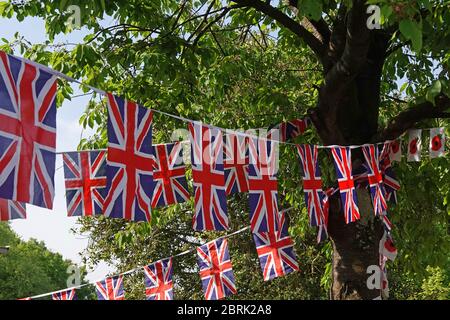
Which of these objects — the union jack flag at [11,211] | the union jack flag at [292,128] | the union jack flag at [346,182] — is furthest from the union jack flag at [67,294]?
the union jack flag at [346,182]

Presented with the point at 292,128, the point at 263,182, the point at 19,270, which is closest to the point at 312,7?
the point at 263,182

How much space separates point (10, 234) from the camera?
56906mm

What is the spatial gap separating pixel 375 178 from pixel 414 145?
3.44 ft

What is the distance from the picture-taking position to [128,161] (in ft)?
20.0

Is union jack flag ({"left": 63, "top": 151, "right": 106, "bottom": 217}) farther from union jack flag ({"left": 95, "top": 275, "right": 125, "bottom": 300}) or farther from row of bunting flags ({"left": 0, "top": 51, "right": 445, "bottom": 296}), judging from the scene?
union jack flag ({"left": 95, "top": 275, "right": 125, "bottom": 300})

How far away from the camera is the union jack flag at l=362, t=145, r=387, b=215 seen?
873 centimetres

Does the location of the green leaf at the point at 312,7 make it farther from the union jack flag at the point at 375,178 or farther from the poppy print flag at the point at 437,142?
the poppy print flag at the point at 437,142

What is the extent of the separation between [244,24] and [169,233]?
1049cm

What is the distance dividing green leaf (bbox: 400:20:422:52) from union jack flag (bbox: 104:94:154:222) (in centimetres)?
253

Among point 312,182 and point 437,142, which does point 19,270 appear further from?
point 437,142

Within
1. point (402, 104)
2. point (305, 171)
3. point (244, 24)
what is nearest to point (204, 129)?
point (305, 171)

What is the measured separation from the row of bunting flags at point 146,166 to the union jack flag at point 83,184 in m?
0.01

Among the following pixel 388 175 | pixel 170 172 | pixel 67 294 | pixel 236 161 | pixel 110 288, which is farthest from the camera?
pixel 110 288

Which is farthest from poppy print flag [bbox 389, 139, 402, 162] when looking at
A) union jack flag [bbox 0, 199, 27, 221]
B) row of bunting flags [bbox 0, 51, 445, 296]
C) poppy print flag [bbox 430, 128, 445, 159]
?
union jack flag [bbox 0, 199, 27, 221]
